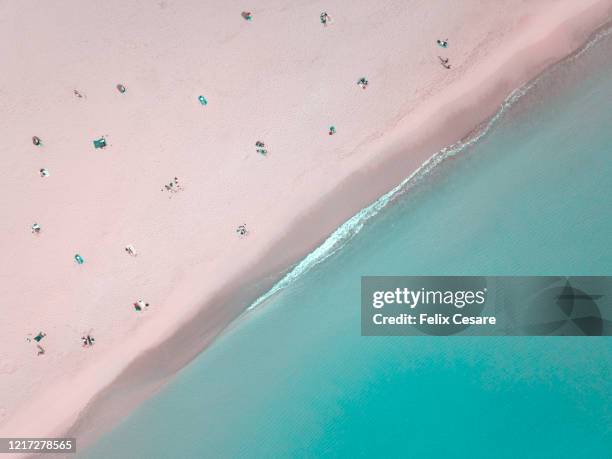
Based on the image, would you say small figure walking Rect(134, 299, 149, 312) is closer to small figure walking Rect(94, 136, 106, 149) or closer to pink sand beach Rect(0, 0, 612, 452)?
pink sand beach Rect(0, 0, 612, 452)

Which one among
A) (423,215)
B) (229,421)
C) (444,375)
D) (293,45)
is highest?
(293,45)

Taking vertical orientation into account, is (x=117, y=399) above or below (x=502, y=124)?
below

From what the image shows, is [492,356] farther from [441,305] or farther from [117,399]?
[117,399]

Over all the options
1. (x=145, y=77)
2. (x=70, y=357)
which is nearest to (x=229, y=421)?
(x=70, y=357)

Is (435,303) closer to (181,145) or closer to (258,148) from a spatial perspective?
(258,148)

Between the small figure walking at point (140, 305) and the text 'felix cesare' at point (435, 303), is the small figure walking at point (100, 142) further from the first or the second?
the text 'felix cesare' at point (435, 303)

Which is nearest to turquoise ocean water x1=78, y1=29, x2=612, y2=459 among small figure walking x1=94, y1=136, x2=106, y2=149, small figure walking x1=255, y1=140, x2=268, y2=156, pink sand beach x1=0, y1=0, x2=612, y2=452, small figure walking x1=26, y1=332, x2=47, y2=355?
pink sand beach x1=0, y1=0, x2=612, y2=452

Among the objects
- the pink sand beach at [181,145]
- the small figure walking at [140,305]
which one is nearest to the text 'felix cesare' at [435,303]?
the pink sand beach at [181,145]
